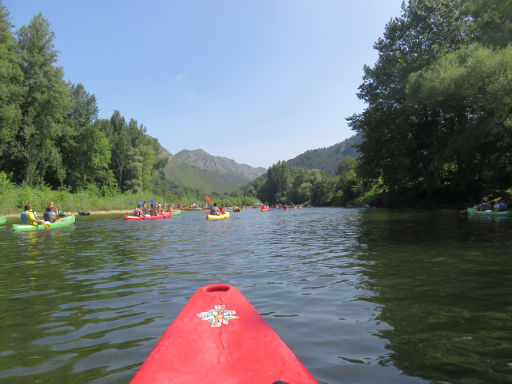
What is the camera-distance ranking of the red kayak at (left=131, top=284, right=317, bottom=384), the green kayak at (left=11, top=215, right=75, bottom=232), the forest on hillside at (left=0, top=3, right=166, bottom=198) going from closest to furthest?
the red kayak at (left=131, top=284, right=317, bottom=384) → the green kayak at (left=11, top=215, right=75, bottom=232) → the forest on hillside at (left=0, top=3, right=166, bottom=198)

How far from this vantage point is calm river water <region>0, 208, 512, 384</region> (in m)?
3.01

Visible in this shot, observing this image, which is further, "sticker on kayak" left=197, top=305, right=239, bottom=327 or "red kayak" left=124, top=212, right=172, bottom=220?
"red kayak" left=124, top=212, right=172, bottom=220

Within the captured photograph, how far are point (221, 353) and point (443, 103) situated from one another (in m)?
24.7

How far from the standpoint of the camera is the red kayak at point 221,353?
91.3 inches

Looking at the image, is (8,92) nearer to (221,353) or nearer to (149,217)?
(149,217)

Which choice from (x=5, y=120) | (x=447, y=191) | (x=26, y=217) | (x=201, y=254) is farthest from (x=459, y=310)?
(x=5, y=120)

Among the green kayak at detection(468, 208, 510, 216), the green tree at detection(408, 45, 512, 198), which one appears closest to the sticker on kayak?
the green tree at detection(408, 45, 512, 198)

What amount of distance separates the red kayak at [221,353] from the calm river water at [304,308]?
482 mm

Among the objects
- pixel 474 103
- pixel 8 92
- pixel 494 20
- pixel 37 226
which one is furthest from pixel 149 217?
pixel 494 20

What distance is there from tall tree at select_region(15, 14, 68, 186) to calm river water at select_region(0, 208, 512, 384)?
3496 centimetres

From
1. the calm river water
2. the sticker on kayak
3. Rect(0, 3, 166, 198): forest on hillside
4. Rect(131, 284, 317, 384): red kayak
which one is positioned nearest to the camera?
Rect(131, 284, 317, 384): red kayak

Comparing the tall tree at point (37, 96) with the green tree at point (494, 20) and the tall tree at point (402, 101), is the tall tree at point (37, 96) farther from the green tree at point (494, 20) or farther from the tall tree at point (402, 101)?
the green tree at point (494, 20)

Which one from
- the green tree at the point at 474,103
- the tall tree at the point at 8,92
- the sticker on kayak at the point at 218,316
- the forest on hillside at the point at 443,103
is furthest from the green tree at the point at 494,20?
the tall tree at the point at 8,92

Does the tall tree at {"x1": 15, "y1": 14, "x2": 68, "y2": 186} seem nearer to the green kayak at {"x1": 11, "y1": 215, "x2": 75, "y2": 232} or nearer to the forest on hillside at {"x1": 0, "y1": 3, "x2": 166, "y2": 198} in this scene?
the forest on hillside at {"x1": 0, "y1": 3, "x2": 166, "y2": 198}
